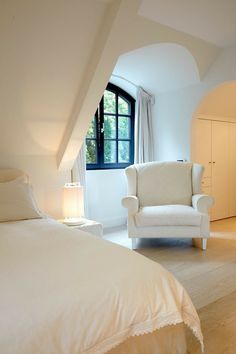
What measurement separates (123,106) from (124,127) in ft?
1.10

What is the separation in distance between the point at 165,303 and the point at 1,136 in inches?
92.5

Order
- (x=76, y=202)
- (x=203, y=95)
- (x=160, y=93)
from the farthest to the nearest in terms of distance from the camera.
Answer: (x=160, y=93)
(x=203, y=95)
(x=76, y=202)

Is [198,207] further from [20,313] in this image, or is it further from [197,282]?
[20,313]

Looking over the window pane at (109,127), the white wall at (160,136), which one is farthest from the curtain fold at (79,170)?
the window pane at (109,127)

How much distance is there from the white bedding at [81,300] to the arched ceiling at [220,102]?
3108mm

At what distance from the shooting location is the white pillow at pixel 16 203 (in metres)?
2.52

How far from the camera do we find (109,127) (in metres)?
4.60

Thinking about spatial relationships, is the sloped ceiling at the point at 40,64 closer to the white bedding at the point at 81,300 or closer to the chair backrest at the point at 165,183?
the chair backrest at the point at 165,183

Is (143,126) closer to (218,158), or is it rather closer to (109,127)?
(109,127)

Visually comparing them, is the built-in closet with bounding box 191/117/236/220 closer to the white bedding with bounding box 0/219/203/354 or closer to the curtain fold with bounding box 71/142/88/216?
the curtain fold with bounding box 71/142/88/216

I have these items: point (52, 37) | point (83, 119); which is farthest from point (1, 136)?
point (52, 37)

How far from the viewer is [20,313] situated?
107 cm

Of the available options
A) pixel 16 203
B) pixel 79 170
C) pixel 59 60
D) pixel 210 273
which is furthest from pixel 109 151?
pixel 210 273

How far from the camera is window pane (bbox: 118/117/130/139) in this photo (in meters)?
4.75
